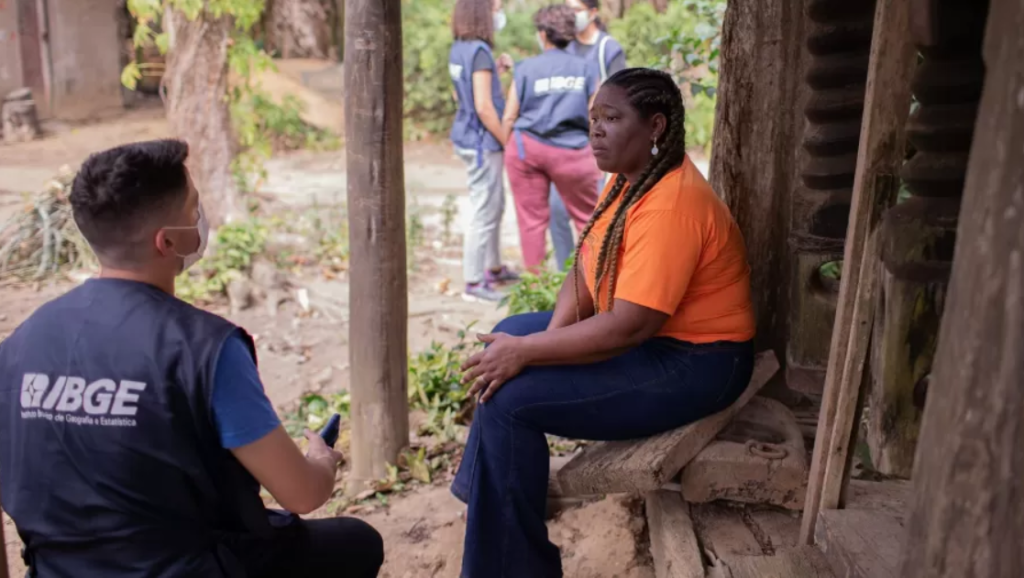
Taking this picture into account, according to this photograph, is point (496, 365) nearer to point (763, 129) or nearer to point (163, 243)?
point (163, 243)

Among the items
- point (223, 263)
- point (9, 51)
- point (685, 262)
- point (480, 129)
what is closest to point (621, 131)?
point (685, 262)

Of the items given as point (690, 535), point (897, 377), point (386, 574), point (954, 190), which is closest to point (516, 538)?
point (690, 535)

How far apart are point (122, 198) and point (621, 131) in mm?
1586

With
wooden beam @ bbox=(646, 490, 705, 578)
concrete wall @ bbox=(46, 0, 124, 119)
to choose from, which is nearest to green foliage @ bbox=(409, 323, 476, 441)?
wooden beam @ bbox=(646, 490, 705, 578)

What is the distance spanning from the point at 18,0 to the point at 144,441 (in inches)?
514

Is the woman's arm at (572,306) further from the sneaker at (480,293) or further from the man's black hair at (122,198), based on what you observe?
the sneaker at (480,293)

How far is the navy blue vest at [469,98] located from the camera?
260 inches

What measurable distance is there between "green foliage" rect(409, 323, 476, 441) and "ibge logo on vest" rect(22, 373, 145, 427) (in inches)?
116

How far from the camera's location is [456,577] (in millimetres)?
3537

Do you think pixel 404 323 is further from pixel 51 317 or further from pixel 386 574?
pixel 51 317

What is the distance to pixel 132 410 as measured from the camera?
187 centimetres

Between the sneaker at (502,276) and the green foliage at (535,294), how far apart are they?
1391 millimetres

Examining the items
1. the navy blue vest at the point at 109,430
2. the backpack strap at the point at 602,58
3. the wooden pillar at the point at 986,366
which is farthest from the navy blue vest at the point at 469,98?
the wooden pillar at the point at 986,366

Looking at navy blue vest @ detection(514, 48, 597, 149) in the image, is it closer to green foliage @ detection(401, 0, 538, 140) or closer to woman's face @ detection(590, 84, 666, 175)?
woman's face @ detection(590, 84, 666, 175)
